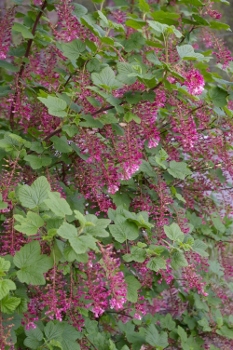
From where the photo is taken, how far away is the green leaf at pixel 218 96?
1902mm

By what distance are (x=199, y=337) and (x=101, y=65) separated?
57.5 inches

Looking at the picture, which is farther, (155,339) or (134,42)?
(155,339)

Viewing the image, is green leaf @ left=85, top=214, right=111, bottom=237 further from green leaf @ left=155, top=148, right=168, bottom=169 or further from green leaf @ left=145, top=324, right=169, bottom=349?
green leaf @ left=145, top=324, right=169, bottom=349

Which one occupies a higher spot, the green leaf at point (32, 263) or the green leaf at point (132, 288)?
the green leaf at point (32, 263)

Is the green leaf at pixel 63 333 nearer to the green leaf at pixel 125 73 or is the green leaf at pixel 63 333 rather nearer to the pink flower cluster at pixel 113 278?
the pink flower cluster at pixel 113 278

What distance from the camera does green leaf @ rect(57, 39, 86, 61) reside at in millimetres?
1792

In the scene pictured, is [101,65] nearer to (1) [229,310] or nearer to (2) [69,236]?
(2) [69,236]

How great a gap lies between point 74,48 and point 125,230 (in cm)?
68

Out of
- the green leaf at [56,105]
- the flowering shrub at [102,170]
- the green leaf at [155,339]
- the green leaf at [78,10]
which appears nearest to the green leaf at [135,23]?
the flowering shrub at [102,170]

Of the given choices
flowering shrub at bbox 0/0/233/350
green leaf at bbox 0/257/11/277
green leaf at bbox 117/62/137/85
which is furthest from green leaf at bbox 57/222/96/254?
green leaf at bbox 117/62/137/85

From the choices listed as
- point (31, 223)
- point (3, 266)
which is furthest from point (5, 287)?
point (31, 223)

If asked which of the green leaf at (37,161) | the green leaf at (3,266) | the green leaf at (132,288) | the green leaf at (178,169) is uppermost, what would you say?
the green leaf at (3,266)

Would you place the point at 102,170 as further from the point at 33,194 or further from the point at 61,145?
the point at 33,194

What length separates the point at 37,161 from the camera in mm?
1771
